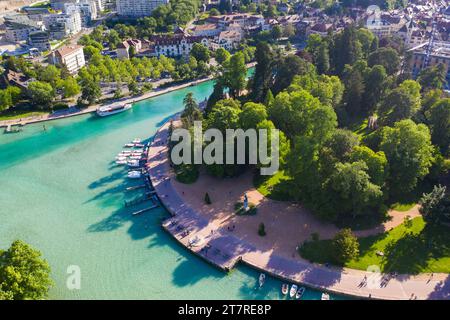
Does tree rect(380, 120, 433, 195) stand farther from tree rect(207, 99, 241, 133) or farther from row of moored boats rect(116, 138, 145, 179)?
row of moored boats rect(116, 138, 145, 179)

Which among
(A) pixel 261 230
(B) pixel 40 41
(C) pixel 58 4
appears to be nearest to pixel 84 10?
(C) pixel 58 4

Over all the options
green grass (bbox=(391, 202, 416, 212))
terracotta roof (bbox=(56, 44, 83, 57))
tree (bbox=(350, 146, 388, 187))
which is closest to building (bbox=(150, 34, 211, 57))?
terracotta roof (bbox=(56, 44, 83, 57))

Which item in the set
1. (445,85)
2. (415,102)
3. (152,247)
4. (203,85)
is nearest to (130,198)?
(152,247)

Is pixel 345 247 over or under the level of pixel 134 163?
over

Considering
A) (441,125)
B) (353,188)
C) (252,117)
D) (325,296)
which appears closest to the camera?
(325,296)

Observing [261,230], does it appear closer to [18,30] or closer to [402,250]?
[402,250]

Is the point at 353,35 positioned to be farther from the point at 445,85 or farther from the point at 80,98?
the point at 80,98
